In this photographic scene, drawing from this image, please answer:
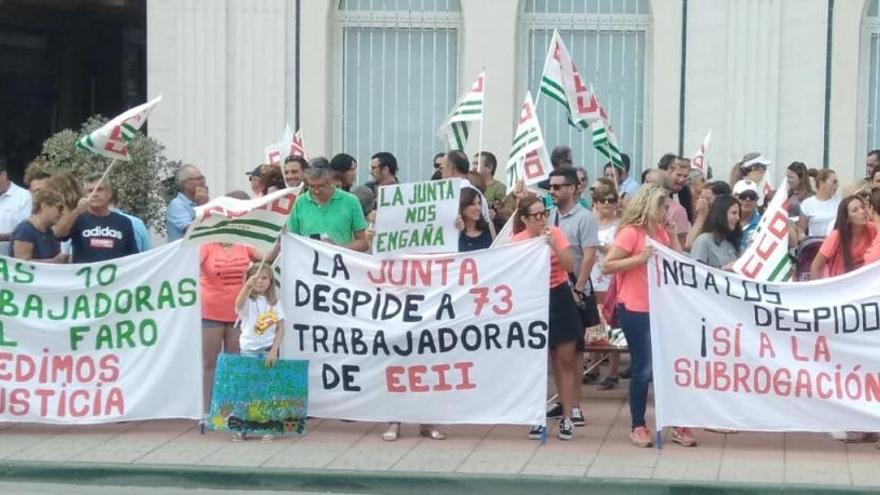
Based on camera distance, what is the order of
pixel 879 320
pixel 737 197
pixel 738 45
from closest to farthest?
pixel 879 320
pixel 737 197
pixel 738 45

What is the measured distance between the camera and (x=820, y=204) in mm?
13812

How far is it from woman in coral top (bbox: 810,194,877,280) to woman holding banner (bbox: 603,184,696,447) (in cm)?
121

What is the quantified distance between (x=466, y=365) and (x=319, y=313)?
106 centimetres

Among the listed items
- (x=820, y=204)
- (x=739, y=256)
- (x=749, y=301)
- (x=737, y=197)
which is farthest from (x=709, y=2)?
(x=749, y=301)

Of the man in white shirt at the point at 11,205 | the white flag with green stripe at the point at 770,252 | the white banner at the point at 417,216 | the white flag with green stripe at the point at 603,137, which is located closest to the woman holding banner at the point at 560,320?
the white banner at the point at 417,216

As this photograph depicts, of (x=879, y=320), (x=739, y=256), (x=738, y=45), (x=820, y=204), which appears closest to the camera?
(x=879, y=320)

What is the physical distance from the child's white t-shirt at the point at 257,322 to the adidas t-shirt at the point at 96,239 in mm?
1161

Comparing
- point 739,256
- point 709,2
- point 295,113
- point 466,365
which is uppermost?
point 709,2

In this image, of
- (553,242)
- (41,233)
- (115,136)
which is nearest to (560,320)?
(553,242)

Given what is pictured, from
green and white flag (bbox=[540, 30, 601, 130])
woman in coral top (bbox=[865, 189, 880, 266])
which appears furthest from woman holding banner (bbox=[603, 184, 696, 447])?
green and white flag (bbox=[540, 30, 601, 130])

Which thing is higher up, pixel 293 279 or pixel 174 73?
pixel 174 73

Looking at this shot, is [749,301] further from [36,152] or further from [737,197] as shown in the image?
[36,152]

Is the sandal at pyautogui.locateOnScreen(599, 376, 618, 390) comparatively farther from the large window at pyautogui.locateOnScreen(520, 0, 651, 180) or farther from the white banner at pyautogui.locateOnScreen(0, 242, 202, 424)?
the large window at pyautogui.locateOnScreen(520, 0, 651, 180)

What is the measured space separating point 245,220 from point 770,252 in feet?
11.6
